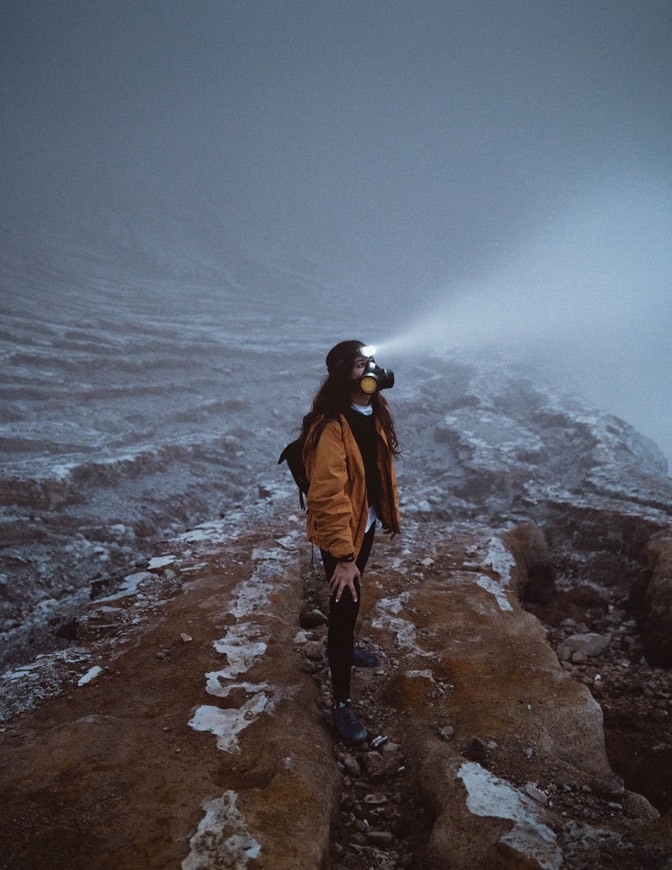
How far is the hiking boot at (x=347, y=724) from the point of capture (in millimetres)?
2860

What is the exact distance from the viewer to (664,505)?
22.3ft

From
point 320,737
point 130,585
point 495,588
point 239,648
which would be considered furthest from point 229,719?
point 495,588

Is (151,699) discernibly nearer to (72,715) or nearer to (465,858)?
(72,715)

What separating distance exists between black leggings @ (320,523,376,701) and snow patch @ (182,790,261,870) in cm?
92

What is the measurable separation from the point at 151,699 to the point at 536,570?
467cm

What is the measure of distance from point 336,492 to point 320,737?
1.62 m

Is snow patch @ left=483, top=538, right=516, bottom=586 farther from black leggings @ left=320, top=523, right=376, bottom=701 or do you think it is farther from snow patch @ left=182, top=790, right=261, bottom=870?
snow patch @ left=182, top=790, right=261, bottom=870

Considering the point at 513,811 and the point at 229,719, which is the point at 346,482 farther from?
the point at 513,811

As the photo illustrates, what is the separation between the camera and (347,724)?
289 centimetres

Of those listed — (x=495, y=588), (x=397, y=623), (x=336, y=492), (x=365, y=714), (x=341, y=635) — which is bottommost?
(x=365, y=714)

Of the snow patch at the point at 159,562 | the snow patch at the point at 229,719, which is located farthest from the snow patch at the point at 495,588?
the snow patch at the point at 159,562

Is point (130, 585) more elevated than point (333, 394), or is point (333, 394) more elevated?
point (333, 394)

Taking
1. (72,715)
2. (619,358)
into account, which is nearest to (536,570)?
(72,715)

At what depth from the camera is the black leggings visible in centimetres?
281
